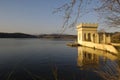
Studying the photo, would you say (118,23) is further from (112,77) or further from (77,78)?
(77,78)

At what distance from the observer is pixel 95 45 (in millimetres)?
37969

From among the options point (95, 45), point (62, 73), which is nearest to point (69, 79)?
point (62, 73)

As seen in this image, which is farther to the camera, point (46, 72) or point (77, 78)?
point (46, 72)

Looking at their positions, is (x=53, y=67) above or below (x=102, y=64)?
above

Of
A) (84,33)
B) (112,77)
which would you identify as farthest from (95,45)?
(112,77)

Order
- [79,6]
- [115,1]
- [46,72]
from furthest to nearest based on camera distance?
[46,72], [115,1], [79,6]

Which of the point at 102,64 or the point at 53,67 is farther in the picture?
the point at 102,64

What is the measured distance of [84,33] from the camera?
4466cm

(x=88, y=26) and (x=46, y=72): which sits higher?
(x=88, y=26)

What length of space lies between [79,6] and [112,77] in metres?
1.14

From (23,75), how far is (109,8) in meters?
12.0

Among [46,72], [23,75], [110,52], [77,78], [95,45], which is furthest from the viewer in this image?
[95,45]

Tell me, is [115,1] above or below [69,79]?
above

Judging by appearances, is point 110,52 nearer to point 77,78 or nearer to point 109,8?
point 77,78
